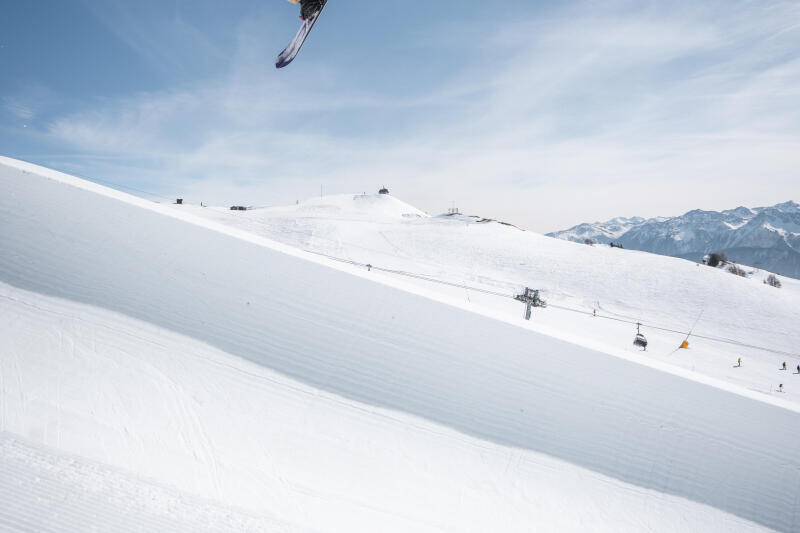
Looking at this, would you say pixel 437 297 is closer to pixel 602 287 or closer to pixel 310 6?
pixel 310 6

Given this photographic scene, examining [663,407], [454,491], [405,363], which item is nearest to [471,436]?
[454,491]

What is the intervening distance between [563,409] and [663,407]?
3.44 feet

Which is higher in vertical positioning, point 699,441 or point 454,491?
point 699,441

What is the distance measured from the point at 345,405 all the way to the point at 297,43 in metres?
7.83

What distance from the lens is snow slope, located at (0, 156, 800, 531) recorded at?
286 cm

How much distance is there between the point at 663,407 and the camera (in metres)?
3.50

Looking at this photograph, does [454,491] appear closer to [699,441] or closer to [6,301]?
[699,441]

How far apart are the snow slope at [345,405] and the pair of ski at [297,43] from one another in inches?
212

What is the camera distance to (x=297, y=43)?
24.6 ft

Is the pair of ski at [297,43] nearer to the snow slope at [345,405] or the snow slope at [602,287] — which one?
the snow slope at [345,405]

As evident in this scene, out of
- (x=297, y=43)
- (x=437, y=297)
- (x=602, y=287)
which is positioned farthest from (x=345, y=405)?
(x=602, y=287)

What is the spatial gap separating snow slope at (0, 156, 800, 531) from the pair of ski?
17.7ft

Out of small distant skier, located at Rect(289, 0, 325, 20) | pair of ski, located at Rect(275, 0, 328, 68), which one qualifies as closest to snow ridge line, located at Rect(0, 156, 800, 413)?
pair of ski, located at Rect(275, 0, 328, 68)

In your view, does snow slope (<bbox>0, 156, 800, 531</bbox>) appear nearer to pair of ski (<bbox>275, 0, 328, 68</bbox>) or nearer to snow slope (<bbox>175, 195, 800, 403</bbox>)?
pair of ski (<bbox>275, 0, 328, 68</bbox>)
